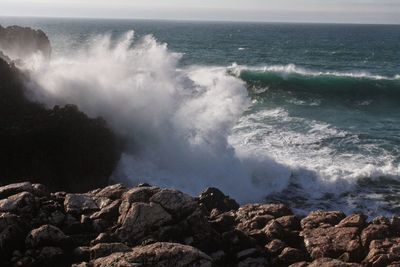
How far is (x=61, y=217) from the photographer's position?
9.84 m

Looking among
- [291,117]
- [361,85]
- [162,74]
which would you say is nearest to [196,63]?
[361,85]

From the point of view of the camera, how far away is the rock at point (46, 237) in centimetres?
894

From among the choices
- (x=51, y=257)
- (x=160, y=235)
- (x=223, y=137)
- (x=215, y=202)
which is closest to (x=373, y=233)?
(x=215, y=202)

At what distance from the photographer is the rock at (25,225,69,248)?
8.94m

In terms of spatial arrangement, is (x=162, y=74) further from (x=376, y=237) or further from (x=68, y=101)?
(x=376, y=237)

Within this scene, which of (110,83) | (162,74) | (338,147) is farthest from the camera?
(162,74)

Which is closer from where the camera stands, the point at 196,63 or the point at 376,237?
the point at 376,237

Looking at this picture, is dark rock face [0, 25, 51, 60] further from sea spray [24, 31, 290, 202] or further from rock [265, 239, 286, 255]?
rock [265, 239, 286, 255]

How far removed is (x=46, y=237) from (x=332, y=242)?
556 cm

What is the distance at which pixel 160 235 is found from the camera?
30.9 feet

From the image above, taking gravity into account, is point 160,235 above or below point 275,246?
above

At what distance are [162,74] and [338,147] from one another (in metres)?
8.97

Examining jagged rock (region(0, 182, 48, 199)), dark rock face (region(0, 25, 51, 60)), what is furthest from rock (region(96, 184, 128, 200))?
dark rock face (region(0, 25, 51, 60))

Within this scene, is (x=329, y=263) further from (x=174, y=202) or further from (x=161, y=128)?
(x=161, y=128)
